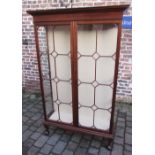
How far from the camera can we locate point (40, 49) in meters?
1.96

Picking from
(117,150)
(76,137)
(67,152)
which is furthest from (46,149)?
(117,150)

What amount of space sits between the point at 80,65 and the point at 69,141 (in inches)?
37.6

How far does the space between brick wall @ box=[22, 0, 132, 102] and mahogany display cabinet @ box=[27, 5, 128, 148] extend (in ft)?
2.67

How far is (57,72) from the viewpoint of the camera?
207 centimetres

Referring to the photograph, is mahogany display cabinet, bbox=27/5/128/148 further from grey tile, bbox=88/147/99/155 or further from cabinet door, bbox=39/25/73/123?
grey tile, bbox=88/147/99/155

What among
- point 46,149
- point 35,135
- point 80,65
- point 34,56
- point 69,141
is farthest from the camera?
point 34,56

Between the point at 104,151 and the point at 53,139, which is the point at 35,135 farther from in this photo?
the point at 104,151

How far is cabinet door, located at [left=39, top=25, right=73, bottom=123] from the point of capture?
1.92m

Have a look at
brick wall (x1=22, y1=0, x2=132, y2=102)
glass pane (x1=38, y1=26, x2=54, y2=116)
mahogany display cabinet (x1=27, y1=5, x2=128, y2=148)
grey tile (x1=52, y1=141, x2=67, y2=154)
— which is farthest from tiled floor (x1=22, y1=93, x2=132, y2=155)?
brick wall (x1=22, y1=0, x2=132, y2=102)

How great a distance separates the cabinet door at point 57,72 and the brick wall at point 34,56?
2.19ft
